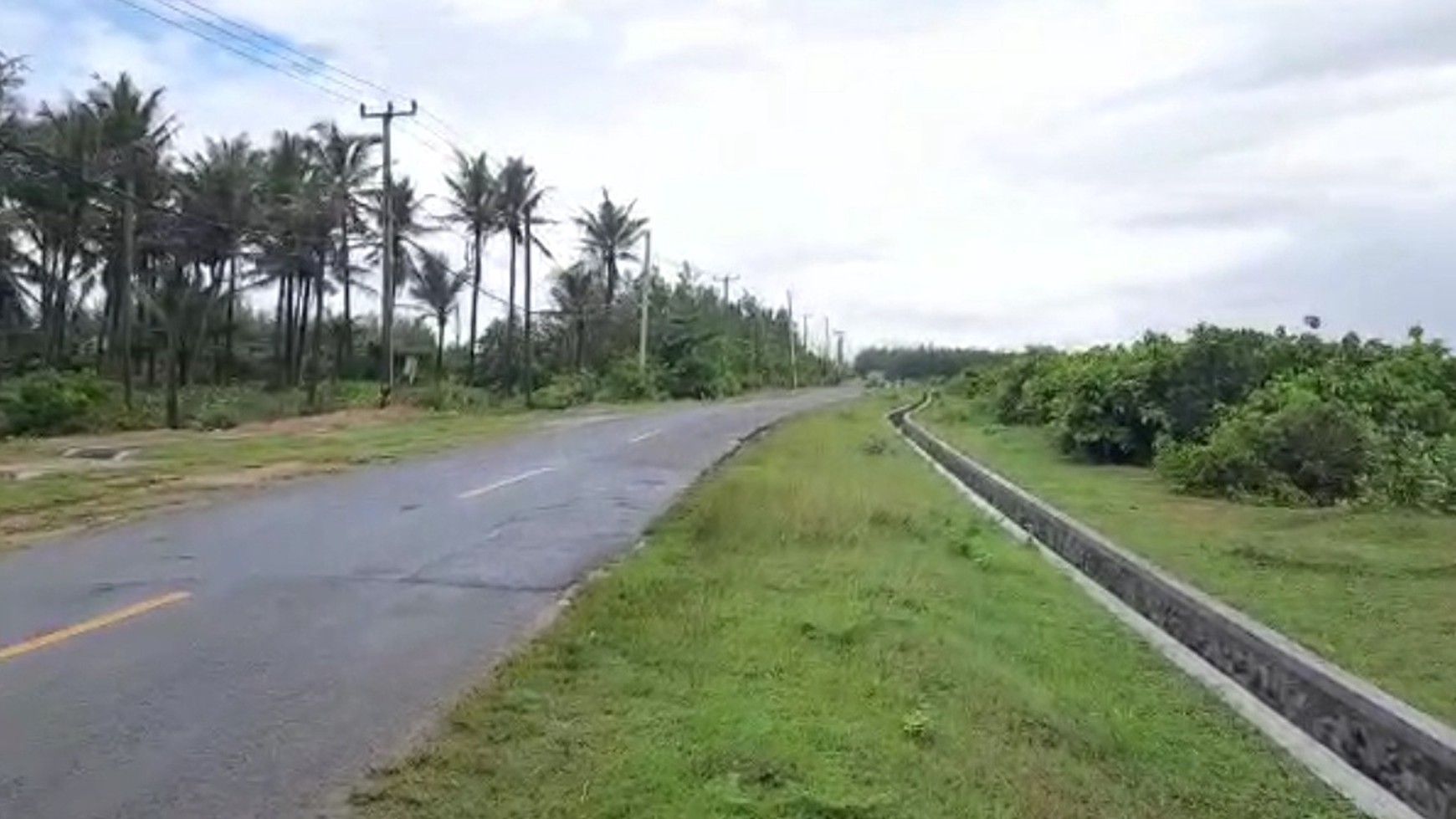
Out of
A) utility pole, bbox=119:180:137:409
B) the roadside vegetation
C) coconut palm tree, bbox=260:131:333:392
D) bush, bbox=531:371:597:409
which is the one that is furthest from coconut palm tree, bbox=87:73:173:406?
the roadside vegetation

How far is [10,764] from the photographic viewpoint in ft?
18.7

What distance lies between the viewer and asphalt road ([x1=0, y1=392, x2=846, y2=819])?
18.6ft

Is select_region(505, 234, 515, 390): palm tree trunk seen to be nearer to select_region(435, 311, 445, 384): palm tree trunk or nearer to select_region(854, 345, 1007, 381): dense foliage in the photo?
select_region(435, 311, 445, 384): palm tree trunk

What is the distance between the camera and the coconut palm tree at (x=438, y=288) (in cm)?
7238

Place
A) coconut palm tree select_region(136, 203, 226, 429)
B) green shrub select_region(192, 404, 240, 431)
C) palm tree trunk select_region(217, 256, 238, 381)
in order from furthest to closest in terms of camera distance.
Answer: palm tree trunk select_region(217, 256, 238, 381) → coconut palm tree select_region(136, 203, 226, 429) → green shrub select_region(192, 404, 240, 431)

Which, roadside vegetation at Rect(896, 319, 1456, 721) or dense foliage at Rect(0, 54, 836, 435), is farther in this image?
dense foliage at Rect(0, 54, 836, 435)

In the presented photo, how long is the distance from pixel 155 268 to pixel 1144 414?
165 ft

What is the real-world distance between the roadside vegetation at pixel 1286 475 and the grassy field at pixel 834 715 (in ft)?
5.61

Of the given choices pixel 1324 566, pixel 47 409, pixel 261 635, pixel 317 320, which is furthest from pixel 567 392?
pixel 261 635

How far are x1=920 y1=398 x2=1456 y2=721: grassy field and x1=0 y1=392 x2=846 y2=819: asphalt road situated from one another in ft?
17.1

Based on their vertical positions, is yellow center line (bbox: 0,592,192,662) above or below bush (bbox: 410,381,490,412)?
below

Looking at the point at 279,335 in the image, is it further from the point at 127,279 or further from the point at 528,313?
the point at 127,279

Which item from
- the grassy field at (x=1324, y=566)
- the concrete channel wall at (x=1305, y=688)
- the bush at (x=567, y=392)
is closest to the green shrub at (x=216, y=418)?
the bush at (x=567, y=392)

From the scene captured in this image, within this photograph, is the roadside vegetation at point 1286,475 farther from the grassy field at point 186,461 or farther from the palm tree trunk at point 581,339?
the palm tree trunk at point 581,339
